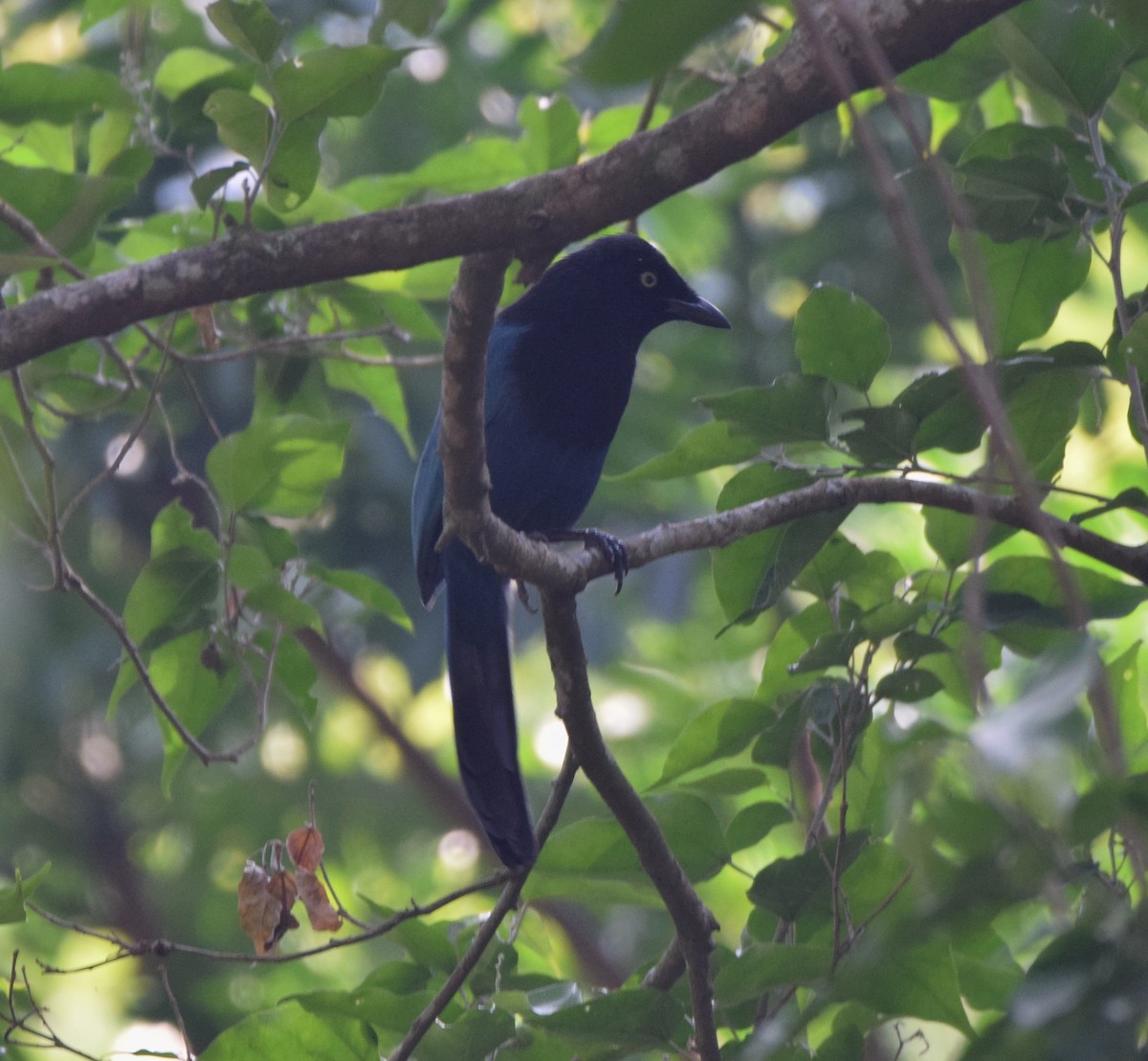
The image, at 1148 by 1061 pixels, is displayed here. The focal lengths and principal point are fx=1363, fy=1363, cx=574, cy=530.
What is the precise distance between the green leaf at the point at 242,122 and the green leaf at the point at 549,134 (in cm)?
115

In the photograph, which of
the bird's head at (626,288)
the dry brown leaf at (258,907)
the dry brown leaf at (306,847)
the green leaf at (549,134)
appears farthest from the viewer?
the bird's head at (626,288)

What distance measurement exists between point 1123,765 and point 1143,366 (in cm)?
117

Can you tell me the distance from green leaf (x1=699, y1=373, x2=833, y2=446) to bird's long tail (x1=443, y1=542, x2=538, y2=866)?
5.02 ft

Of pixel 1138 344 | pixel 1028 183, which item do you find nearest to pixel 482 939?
pixel 1138 344

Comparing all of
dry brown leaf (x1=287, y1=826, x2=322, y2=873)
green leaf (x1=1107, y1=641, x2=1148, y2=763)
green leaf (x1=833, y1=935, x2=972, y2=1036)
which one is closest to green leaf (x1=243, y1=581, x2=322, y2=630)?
dry brown leaf (x1=287, y1=826, x2=322, y2=873)

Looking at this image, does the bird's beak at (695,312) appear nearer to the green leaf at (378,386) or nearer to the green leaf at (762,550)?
the green leaf at (378,386)

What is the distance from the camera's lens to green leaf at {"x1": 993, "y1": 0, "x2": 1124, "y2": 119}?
94.0 inches

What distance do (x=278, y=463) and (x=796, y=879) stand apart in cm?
143

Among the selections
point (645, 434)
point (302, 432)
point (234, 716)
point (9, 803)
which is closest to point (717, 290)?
point (645, 434)

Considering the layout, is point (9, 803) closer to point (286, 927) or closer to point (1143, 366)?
point (286, 927)

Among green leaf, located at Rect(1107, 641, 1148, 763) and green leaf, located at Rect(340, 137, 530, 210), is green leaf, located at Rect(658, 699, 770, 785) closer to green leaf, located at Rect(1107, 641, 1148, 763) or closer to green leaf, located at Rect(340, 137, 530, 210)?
green leaf, located at Rect(1107, 641, 1148, 763)

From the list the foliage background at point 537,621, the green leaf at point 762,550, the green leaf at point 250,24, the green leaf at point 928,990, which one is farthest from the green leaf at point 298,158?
the green leaf at point 928,990

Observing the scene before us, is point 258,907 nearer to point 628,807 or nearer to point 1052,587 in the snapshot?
point 628,807

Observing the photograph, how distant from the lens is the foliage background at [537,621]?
1.59 meters
